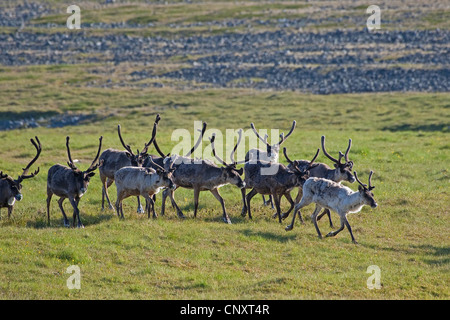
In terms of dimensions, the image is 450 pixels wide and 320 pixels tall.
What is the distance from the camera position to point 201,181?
20.1 meters

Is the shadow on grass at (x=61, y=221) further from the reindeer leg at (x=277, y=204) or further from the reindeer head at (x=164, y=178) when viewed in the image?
the reindeer leg at (x=277, y=204)

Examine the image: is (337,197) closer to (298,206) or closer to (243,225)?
(298,206)

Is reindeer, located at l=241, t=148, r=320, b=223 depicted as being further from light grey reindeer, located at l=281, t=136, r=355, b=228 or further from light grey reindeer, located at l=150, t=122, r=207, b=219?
light grey reindeer, located at l=150, t=122, r=207, b=219

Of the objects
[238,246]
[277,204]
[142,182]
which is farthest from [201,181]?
[238,246]

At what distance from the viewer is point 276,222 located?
1953 centimetres

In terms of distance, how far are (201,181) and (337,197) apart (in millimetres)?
4340

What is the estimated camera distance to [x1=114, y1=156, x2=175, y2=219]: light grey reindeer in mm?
19172

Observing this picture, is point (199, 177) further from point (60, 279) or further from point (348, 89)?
point (348, 89)

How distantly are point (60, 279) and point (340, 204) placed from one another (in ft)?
25.0

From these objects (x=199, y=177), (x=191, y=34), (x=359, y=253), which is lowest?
(x=359, y=253)

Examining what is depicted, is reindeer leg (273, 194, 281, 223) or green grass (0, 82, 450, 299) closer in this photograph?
green grass (0, 82, 450, 299)

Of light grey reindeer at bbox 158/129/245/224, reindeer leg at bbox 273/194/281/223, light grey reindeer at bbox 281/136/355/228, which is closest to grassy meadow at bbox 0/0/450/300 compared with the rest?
reindeer leg at bbox 273/194/281/223

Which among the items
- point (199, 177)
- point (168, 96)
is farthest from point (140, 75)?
point (199, 177)

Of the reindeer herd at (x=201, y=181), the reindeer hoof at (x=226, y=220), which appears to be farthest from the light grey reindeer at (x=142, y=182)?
the reindeer hoof at (x=226, y=220)
